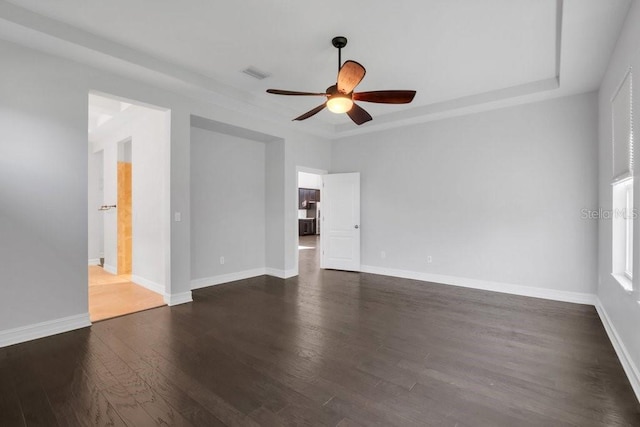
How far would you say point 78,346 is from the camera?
9.19 feet

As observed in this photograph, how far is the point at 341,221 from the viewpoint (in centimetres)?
621

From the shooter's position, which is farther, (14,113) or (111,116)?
(111,116)

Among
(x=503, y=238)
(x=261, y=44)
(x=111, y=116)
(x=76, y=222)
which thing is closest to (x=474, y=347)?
(x=503, y=238)

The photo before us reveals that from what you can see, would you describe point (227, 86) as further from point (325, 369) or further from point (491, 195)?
point (491, 195)

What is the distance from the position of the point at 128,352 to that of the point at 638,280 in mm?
3969

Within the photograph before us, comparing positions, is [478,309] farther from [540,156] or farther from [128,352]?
[128,352]

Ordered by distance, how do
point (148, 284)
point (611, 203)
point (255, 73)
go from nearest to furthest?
1. point (611, 203)
2. point (255, 73)
3. point (148, 284)

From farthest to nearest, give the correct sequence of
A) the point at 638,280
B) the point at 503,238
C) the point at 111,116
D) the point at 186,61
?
1. the point at 111,116
2. the point at 503,238
3. the point at 186,61
4. the point at 638,280

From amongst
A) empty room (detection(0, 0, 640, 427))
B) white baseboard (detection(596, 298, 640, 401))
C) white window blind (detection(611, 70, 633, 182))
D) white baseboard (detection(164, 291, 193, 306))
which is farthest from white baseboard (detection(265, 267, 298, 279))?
white window blind (detection(611, 70, 633, 182))

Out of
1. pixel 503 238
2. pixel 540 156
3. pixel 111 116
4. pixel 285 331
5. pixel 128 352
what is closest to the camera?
pixel 128 352

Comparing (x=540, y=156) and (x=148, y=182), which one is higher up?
(x=540, y=156)

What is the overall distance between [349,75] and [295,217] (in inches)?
132

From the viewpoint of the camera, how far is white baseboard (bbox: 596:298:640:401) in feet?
6.94

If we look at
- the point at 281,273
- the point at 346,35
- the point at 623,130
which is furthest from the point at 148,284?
the point at 623,130
